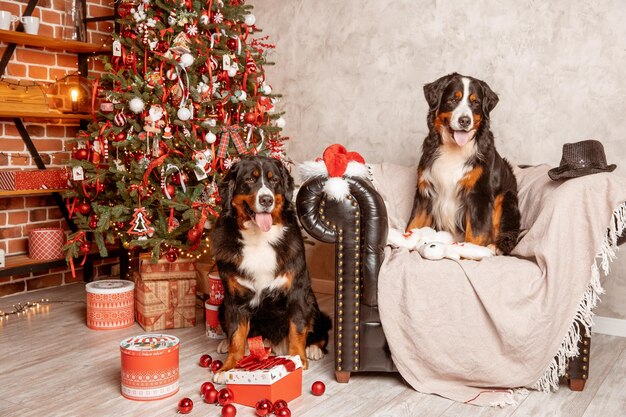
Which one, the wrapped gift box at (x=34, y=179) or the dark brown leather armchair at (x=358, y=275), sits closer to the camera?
the dark brown leather armchair at (x=358, y=275)

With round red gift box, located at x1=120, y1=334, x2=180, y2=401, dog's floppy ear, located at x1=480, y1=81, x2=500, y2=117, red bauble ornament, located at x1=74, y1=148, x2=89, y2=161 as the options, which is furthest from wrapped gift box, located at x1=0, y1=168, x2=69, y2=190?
dog's floppy ear, located at x1=480, y1=81, x2=500, y2=117

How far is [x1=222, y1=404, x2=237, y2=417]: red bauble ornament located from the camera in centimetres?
224

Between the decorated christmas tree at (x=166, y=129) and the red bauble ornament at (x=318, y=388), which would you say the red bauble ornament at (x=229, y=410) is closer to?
the red bauble ornament at (x=318, y=388)

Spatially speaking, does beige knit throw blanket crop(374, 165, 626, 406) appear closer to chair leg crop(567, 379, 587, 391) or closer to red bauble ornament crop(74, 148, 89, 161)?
chair leg crop(567, 379, 587, 391)

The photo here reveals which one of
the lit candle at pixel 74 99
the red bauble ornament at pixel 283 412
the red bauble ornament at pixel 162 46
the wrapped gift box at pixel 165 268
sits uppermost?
the red bauble ornament at pixel 162 46

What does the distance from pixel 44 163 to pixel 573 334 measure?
144 inches

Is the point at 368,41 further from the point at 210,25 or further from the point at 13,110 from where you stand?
the point at 13,110

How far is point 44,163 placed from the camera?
4.30m

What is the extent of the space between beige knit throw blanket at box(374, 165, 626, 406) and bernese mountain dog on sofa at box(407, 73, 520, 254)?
0.29m

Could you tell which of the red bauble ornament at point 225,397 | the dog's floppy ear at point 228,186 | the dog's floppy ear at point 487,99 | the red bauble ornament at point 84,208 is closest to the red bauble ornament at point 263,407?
the red bauble ornament at point 225,397

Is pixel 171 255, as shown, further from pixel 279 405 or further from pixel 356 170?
pixel 279 405

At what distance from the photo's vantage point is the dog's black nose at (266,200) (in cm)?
252

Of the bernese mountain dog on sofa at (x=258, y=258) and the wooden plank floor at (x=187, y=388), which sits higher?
the bernese mountain dog on sofa at (x=258, y=258)

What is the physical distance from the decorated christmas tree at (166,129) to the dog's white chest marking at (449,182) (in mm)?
1222
